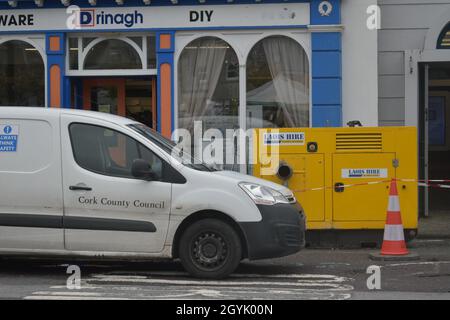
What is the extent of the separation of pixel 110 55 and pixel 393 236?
671 centimetres

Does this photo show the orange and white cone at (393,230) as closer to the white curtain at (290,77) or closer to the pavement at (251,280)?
the pavement at (251,280)

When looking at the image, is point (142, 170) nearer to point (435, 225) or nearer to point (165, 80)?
point (165, 80)

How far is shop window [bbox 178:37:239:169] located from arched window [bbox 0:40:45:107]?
8.81ft

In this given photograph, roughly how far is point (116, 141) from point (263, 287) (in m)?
2.35

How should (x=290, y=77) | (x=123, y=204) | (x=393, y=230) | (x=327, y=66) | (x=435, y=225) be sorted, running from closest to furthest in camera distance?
1. (x=123, y=204)
2. (x=393, y=230)
3. (x=435, y=225)
4. (x=327, y=66)
5. (x=290, y=77)

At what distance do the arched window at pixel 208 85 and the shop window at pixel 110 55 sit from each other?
66cm

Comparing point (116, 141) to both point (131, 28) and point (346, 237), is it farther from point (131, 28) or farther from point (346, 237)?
point (131, 28)

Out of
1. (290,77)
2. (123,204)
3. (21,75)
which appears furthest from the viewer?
(21,75)

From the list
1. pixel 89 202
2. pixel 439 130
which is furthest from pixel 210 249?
pixel 439 130

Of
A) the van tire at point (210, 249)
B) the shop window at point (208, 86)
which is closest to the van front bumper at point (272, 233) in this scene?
the van tire at point (210, 249)

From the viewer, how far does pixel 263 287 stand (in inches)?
304

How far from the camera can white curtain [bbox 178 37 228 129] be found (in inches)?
537

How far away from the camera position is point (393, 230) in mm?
9570
